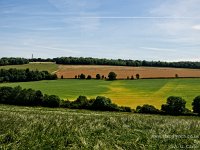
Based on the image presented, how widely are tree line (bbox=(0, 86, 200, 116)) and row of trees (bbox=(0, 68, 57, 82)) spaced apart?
34365 mm

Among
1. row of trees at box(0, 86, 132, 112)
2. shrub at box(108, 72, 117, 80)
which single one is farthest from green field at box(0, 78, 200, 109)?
row of trees at box(0, 86, 132, 112)

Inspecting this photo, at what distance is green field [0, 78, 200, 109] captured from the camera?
79738 mm

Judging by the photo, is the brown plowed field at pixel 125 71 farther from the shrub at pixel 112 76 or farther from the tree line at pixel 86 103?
the tree line at pixel 86 103

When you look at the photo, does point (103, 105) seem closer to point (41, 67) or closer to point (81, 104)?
point (81, 104)

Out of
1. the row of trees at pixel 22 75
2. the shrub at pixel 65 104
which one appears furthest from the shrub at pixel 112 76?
the shrub at pixel 65 104

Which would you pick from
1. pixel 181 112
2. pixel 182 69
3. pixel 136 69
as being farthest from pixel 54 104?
pixel 182 69

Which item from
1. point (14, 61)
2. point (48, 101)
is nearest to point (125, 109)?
point (48, 101)

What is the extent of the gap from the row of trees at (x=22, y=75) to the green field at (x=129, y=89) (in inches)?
325

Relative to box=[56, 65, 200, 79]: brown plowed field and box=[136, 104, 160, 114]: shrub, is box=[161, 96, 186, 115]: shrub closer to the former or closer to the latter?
box=[136, 104, 160, 114]: shrub

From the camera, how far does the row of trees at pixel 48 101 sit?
2734 inches

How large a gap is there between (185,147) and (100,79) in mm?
106099

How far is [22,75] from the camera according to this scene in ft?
375

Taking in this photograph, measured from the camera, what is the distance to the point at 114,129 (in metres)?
12.8

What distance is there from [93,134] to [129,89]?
83370 mm
